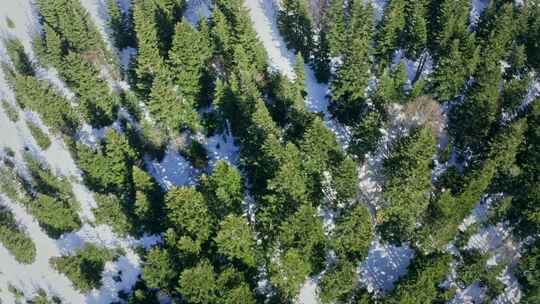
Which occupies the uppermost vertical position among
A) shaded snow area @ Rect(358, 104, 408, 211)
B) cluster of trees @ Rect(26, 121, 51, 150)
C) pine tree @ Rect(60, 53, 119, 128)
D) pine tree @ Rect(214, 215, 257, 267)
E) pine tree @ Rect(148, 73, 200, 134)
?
pine tree @ Rect(60, 53, 119, 128)

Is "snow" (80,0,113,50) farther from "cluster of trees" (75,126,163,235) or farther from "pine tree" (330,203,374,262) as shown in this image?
"pine tree" (330,203,374,262)

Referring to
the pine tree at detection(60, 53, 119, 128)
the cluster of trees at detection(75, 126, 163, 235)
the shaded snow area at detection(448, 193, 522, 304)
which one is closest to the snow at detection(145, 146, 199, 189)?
the cluster of trees at detection(75, 126, 163, 235)

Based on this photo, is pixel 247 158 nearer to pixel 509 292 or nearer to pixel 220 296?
pixel 220 296

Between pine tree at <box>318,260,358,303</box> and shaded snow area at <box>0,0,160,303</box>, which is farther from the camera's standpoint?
shaded snow area at <box>0,0,160,303</box>

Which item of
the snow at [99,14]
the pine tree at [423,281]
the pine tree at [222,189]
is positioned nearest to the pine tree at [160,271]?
the pine tree at [222,189]

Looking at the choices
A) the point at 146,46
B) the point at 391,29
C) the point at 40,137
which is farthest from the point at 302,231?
the point at 40,137

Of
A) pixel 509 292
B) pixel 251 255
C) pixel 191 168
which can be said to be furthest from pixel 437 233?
pixel 191 168

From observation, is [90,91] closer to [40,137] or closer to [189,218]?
[40,137]
